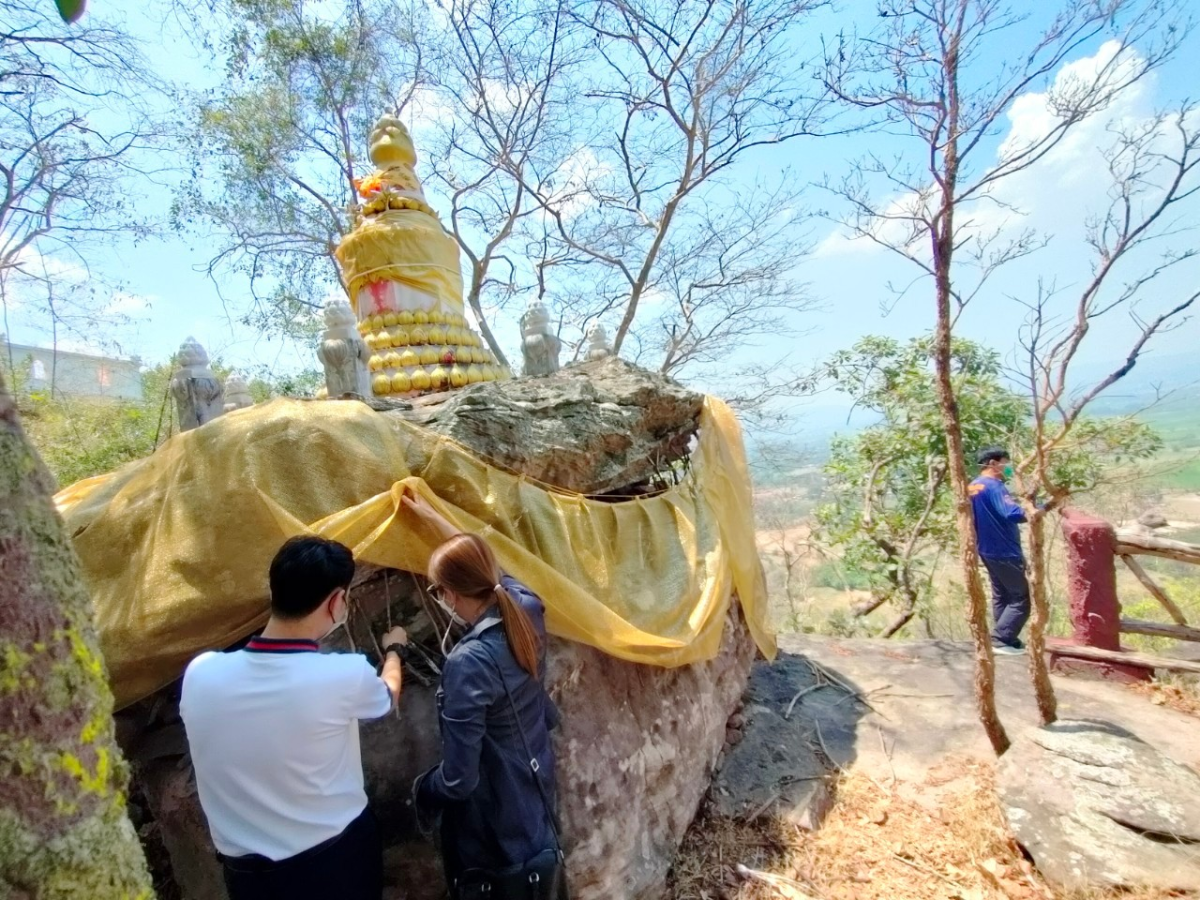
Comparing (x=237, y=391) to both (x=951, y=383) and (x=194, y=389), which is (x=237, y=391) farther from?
(x=951, y=383)

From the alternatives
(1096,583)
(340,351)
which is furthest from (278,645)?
(1096,583)

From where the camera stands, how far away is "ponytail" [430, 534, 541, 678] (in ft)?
6.22

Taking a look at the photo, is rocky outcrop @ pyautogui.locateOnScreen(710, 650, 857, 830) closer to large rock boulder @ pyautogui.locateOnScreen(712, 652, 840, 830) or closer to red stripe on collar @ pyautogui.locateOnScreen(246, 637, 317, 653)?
large rock boulder @ pyautogui.locateOnScreen(712, 652, 840, 830)

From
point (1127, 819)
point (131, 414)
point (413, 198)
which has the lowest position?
point (1127, 819)

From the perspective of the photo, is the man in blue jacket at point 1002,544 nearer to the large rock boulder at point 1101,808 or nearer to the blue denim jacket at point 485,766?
the large rock boulder at point 1101,808

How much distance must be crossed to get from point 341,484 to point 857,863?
301 centimetres

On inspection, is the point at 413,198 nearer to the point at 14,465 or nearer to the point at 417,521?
the point at 417,521

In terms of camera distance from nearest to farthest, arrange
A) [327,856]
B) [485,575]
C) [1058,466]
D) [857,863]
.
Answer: [327,856]
[485,575]
[857,863]
[1058,466]

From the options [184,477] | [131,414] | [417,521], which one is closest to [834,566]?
[417,521]

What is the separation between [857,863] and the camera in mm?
3068

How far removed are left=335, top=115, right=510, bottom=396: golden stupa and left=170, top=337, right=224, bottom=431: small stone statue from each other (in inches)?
46.0

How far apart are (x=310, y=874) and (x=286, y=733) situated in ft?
1.47

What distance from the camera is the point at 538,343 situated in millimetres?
4836

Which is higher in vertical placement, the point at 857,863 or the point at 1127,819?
the point at 1127,819
